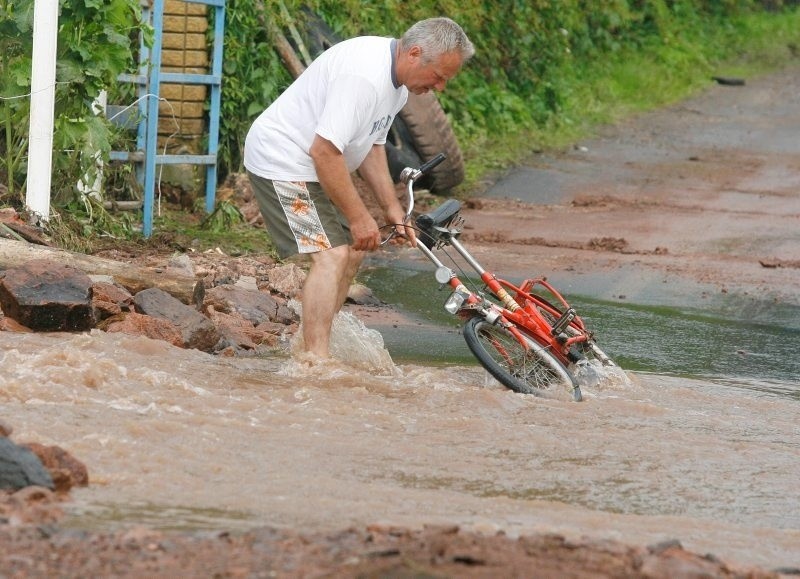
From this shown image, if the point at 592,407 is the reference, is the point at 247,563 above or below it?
above

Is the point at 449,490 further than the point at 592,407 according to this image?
No

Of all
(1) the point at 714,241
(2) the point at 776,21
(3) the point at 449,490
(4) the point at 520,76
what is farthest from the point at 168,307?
(2) the point at 776,21

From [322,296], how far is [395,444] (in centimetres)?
138

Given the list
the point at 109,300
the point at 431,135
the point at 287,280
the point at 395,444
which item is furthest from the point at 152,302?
the point at 431,135

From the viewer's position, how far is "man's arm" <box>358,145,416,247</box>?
23.1 ft

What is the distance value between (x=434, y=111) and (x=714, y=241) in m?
3.02

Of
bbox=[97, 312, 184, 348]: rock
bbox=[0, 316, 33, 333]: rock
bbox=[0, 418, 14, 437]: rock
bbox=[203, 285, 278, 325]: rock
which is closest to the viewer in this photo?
bbox=[0, 418, 14, 437]: rock

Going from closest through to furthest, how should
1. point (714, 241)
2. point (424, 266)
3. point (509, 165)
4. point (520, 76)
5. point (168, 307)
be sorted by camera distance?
point (168, 307), point (424, 266), point (714, 241), point (509, 165), point (520, 76)

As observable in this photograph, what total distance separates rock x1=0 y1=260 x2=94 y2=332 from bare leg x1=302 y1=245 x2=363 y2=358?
3.91 feet

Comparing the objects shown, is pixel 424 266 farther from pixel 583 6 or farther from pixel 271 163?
pixel 583 6

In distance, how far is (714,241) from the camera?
12211 mm

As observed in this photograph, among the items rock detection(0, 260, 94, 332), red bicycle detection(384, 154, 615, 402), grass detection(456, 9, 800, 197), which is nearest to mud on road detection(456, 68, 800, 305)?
grass detection(456, 9, 800, 197)

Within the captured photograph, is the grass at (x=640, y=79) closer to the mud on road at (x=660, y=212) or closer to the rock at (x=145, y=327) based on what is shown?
the mud on road at (x=660, y=212)

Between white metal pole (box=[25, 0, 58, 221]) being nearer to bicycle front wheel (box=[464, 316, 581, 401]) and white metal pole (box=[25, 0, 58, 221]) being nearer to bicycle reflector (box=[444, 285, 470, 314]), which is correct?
bicycle reflector (box=[444, 285, 470, 314])
